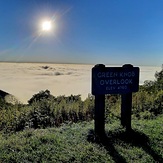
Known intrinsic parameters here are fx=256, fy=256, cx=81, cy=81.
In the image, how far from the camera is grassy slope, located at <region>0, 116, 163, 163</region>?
3812mm

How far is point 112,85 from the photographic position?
5273 millimetres

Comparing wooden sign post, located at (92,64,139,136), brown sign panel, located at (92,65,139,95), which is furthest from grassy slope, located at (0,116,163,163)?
brown sign panel, located at (92,65,139,95)

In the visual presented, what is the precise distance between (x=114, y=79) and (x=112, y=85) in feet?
0.43

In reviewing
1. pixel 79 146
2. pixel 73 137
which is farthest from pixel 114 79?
pixel 79 146

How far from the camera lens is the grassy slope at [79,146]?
3.81 meters

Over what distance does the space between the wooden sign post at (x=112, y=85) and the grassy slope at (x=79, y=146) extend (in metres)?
0.32

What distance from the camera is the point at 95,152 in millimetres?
4043

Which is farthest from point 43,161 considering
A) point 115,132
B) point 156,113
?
point 156,113

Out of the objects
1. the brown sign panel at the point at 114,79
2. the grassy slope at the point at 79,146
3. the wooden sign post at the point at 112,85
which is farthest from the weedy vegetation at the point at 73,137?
the brown sign panel at the point at 114,79

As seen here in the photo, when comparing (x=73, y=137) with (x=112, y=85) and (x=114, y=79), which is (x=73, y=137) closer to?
(x=112, y=85)

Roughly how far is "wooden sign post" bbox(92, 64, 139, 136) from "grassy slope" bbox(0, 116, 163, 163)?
1.04 feet

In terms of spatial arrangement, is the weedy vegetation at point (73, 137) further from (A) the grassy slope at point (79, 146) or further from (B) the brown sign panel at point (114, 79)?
(B) the brown sign panel at point (114, 79)

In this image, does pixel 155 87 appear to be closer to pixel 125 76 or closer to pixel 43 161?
pixel 125 76

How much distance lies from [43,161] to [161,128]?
113 inches
